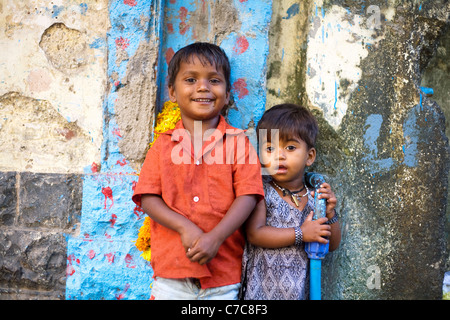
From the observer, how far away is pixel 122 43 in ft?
7.32

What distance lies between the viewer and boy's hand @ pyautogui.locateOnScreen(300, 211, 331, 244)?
1.91 metres

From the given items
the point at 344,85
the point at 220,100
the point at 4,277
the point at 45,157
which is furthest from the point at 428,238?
the point at 4,277

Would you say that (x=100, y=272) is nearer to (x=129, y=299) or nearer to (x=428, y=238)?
(x=129, y=299)

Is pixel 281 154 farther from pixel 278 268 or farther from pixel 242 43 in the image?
pixel 242 43

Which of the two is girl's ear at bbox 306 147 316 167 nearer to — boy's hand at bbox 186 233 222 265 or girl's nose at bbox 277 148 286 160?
girl's nose at bbox 277 148 286 160

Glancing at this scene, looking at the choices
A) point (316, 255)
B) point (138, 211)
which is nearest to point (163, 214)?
point (138, 211)

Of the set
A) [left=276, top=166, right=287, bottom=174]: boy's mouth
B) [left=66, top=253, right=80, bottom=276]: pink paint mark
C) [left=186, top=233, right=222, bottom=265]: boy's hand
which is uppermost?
[left=276, top=166, right=287, bottom=174]: boy's mouth

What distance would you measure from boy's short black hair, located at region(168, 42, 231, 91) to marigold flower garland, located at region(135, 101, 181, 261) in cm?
18

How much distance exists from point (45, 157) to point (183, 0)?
3.77 ft

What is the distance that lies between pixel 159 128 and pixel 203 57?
1.47ft

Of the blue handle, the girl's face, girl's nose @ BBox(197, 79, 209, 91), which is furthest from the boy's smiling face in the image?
the blue handle

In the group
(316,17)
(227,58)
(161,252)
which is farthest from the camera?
(316,17)

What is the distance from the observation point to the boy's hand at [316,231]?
1.91 metres

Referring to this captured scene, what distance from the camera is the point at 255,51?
2273 mm
